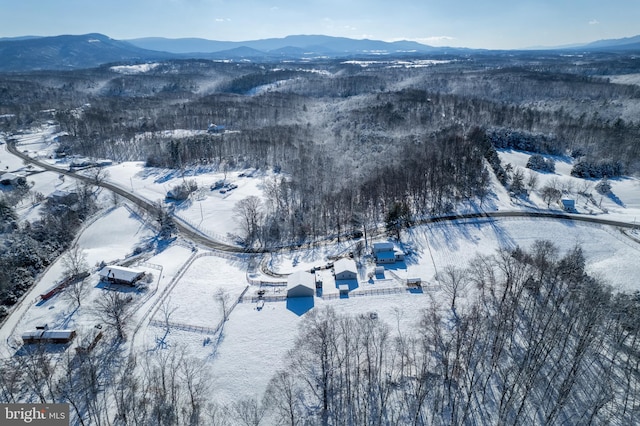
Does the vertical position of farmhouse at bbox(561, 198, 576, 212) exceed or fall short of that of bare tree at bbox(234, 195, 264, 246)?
it exceeds it

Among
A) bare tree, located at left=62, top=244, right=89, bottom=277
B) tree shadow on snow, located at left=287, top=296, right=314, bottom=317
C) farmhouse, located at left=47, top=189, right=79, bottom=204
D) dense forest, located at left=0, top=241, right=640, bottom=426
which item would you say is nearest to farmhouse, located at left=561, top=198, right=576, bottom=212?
dense forest, located at left=0, top=241, right=640, bottom=426

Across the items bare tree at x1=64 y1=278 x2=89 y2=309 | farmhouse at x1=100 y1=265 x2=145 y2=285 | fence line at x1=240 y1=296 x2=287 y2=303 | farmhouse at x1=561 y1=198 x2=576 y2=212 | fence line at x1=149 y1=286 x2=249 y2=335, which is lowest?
fence line at x1=149 y1=286 x2=249 y2=335

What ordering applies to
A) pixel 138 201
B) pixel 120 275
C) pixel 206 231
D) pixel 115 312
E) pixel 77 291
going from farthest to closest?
pixel 138 201 < pixel 206 231 < pixel 120 275 < pixel 77 291 < pixel 115 312

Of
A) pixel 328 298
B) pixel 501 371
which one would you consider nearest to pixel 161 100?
pixel 328 298

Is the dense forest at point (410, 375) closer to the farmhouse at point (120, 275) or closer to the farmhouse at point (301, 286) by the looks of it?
the farmhouse at point (301, 286)

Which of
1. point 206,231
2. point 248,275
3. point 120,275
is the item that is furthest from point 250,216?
point 120,275

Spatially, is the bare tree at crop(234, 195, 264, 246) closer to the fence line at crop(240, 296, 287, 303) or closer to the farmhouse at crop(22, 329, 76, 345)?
the fence line at crop(240, 296, 287, 303)

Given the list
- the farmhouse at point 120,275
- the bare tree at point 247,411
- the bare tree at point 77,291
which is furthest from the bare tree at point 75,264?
the bare tree at point 247,411

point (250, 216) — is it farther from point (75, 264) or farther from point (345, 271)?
point (75, 264)

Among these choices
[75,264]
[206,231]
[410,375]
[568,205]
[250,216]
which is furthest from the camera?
[568,205]
